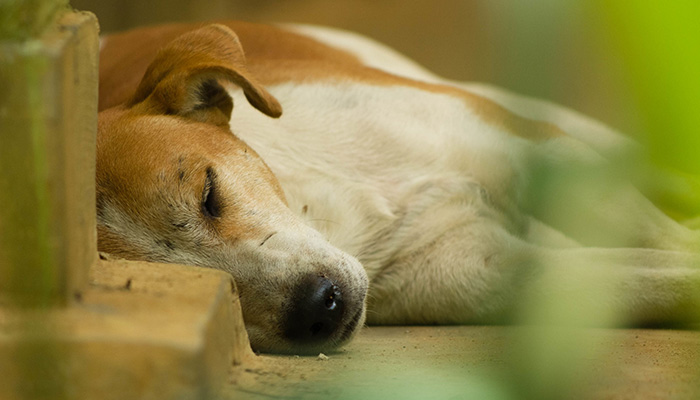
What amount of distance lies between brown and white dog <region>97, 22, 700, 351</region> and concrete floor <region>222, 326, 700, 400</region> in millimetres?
175

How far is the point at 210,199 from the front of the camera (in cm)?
176

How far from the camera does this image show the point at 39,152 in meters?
0.97

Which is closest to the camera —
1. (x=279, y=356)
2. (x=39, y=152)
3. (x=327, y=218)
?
(x=39, y=152)

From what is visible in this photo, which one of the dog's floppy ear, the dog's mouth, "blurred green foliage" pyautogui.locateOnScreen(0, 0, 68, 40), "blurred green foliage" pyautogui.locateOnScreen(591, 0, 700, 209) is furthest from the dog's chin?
"blurred green foliage" pyautogui.locateOnScreen(591, 0, 700, 209)

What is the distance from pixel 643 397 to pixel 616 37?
0.91 m

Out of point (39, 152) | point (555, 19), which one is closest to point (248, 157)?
point (39, 152)

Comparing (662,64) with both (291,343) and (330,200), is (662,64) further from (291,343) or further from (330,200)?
(330,200)

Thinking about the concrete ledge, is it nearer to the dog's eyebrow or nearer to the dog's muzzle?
the dog's muzzle

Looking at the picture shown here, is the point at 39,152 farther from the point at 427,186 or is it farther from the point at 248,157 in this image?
the point at 427,186

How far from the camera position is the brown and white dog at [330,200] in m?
1.66

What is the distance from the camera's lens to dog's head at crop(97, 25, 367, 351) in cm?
159

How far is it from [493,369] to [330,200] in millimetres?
1568

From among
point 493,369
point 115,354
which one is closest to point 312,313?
point 115,354

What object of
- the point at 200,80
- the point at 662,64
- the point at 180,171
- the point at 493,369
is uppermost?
the point at 662,64
